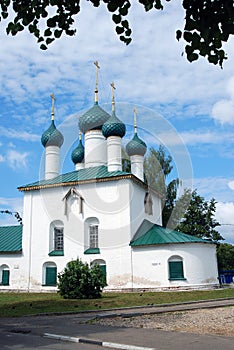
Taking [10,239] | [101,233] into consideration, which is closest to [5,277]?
[10,239]

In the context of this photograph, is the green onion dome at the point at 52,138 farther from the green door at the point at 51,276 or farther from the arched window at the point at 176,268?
the arched window at the point at 176,268

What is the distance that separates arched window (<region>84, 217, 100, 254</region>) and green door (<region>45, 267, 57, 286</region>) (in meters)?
2.47

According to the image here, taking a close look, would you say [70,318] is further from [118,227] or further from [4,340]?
[118,227]

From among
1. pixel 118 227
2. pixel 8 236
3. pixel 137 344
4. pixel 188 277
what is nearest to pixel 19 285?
pixel 8 236

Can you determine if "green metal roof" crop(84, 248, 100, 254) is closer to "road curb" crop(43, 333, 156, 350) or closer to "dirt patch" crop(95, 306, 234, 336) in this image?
"dirt patch" crop(95, 306, 234, 336)

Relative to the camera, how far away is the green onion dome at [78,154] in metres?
29.4

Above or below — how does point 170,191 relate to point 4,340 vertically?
above

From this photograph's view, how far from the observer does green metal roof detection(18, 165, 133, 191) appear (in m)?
23.5

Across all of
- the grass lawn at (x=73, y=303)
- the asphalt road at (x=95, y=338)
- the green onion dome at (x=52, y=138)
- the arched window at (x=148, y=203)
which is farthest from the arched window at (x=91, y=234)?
the asphalt road at (x=95, y=338)

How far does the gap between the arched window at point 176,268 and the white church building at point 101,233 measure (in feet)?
0.05

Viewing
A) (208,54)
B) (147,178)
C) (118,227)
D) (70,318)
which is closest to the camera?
(208,54)

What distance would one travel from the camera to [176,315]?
1069cm

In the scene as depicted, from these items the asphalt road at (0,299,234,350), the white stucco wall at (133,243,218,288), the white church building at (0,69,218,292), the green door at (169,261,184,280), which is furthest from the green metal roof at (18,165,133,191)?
the asphalt road at (0,299,234,350)

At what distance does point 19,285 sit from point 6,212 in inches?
747
